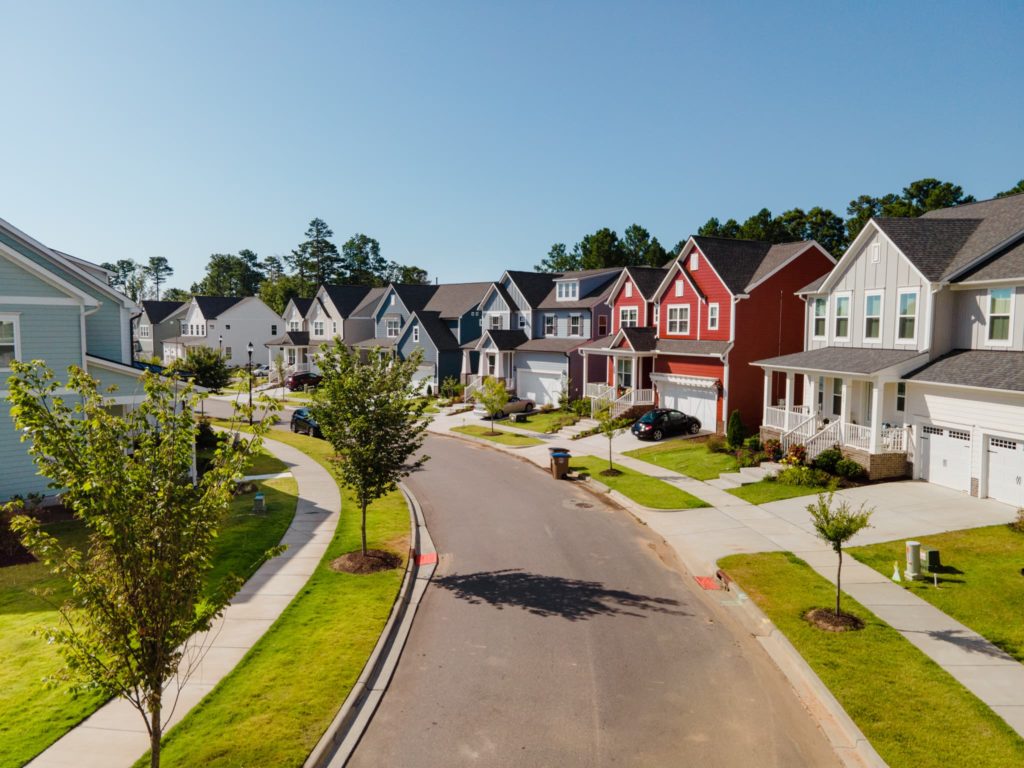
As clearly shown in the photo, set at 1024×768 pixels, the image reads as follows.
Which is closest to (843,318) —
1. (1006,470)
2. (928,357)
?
(928,357)

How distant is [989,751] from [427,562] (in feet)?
40.5

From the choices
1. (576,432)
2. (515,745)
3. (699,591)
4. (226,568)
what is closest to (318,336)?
(576,432)

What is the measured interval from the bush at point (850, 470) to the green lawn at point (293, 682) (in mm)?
16759

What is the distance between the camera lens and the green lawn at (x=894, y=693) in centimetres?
937

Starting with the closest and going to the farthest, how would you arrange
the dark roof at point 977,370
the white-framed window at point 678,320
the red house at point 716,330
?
the dark roof at point 977,370, the red house at point 716,330, the white-framed window at point 678,320

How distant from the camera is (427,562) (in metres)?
18.2

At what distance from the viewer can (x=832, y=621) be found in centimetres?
1350

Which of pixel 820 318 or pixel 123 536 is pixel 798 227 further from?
pixel 123 536

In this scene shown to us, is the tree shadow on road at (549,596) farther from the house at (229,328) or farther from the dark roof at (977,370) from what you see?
the house at (229,328)

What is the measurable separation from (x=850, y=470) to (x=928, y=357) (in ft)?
15.9

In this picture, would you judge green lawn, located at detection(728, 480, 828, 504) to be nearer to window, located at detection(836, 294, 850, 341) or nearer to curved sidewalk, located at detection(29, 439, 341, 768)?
window, located at detection(836, 294, 850, 341)

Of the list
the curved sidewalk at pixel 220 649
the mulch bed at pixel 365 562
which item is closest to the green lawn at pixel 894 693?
the mulch bed at pixel 365 562

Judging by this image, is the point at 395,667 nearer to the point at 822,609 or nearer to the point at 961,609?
the point at 822,609

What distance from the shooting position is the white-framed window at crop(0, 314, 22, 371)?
21.6 meters
